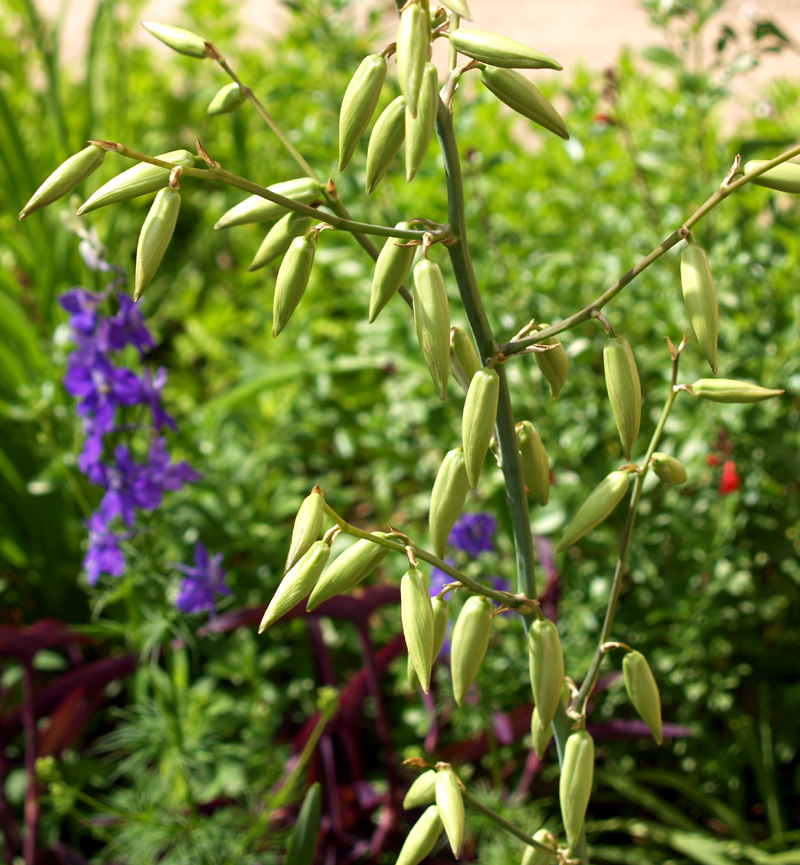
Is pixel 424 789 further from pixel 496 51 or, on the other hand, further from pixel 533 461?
pixel 496 51

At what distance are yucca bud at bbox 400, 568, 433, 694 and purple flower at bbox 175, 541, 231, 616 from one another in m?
0.76

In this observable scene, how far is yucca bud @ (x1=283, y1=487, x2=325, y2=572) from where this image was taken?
2.01 feet

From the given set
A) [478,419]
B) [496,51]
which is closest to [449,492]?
[478,419]

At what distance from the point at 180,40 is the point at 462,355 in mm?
322

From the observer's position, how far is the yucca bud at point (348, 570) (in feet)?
2.00

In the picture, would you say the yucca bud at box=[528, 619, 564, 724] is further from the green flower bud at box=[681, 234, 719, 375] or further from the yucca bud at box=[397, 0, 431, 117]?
→ the yucca bud at box=[397, 0, 431, 117]

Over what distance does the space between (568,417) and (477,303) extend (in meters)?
1.10

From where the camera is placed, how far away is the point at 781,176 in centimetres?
58

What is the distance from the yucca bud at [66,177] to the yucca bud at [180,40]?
0.41 ft

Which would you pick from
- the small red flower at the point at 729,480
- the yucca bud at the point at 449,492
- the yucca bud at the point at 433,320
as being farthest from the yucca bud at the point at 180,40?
the small red flower at the point at 729,480

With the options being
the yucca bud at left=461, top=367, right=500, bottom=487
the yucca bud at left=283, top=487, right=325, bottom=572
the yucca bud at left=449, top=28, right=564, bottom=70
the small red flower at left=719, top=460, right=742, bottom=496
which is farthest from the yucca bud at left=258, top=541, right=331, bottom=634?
the small red flower at left=719, top=460, right=742, bottom=496

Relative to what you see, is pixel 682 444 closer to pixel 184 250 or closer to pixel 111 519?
pixel 111 519

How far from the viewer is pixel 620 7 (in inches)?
145

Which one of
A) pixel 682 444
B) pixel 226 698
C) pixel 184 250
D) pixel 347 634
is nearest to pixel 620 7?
pixel 184 250
